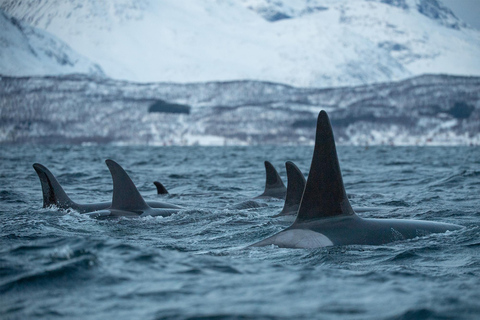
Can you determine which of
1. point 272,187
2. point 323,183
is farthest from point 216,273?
point 272,187

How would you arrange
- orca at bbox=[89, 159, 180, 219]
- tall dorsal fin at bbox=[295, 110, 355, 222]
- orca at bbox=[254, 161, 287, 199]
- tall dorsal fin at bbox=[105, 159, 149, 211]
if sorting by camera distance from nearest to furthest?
tall dorsal fin at bbox=[295, 110, 355, 222] < orca at bbox=[89, 159, 180, 219] < tall dorsal fin at bbox=[105, 159, 149, 211] < orca at bbox=[254, 161, 287, 199]

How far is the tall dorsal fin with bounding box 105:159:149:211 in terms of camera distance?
38.9 feet

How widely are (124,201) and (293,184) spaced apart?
3020 mm

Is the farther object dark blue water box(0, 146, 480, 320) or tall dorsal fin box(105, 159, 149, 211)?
tall dorsal fin box(105, 159, 149, 211)

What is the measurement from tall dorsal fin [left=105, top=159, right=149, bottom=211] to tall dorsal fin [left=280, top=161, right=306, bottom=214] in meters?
2.61

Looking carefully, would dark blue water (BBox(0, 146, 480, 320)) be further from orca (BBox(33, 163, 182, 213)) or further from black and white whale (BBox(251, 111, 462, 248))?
orca (BBox(33, 163, 182, 213))

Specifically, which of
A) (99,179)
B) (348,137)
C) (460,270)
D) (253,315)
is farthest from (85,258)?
(348,137)

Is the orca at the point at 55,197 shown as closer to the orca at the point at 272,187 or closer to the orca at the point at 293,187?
the orca at the point at 293,187

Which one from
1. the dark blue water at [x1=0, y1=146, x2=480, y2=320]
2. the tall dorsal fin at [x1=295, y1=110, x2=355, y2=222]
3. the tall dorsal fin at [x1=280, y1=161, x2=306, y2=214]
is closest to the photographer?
the dark blue water at [x1=0, y1=146, x2=480, y2=320]

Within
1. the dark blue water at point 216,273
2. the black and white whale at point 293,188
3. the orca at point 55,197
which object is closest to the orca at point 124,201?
the dark blue water at point 216,273

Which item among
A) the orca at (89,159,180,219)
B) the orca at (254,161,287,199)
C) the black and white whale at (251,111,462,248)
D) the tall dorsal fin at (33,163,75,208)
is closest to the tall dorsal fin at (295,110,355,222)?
the black and white whale at (251,111,462,248)

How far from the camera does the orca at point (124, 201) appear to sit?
1176 cm

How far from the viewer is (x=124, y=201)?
474 inches

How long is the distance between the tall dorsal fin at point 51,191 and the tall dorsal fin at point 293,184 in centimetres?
406
